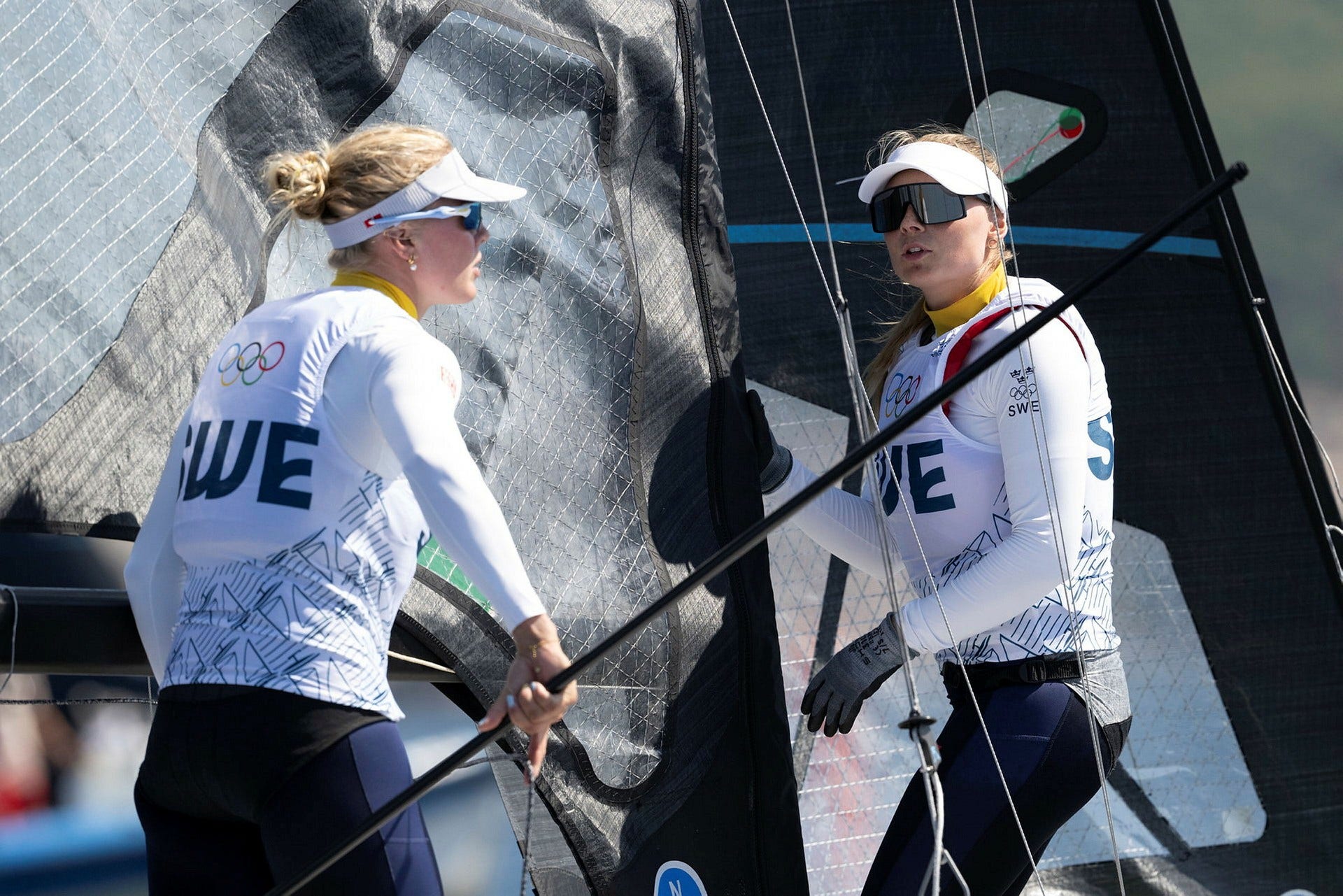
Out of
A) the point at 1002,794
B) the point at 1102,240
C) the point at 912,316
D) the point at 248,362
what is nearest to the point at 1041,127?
the point at 1102,240

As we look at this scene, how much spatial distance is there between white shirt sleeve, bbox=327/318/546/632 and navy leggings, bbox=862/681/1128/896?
526 millimetres

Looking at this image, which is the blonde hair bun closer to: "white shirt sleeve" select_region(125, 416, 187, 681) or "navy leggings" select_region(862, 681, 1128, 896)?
"white shirt sleeve" select_region(125, 416, 187, 681)

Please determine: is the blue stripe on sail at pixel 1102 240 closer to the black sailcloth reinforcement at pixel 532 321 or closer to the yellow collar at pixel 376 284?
the black sailcloth reinforcement at pixel 532 321

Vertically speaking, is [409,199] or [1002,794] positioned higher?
[409,199]

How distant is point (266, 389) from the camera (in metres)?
0.92

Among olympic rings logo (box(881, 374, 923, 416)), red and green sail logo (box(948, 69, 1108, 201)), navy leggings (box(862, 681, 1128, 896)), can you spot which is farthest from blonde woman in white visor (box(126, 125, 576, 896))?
red and green sail logo (box(948, 69, 1108, 201))

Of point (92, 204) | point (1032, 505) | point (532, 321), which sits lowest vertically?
point (1032, 505)

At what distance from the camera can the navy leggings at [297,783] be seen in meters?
0.87

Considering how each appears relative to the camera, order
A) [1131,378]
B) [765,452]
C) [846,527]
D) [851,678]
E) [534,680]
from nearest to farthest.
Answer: [534,680] → [851,678] → [846,527] → [765,452] → [1131,378]

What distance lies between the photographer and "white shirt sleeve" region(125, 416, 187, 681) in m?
1.00

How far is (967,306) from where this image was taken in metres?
1.37

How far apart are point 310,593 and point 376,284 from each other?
0.26 m

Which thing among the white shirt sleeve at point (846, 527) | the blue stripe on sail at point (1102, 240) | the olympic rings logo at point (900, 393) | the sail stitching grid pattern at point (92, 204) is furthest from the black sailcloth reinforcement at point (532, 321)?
the blue stripe on sail at point (1102, 240)

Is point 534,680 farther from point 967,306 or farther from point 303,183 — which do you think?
point 967,306
